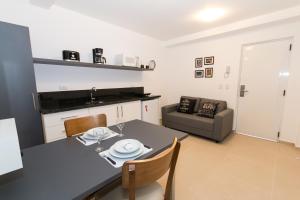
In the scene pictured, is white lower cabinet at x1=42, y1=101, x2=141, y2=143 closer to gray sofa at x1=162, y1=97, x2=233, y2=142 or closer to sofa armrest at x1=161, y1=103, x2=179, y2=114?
sofa armrest at x1=161, y1=103, x2=179, y2=114

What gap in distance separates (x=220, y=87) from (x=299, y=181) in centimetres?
221

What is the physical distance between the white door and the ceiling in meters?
0.75

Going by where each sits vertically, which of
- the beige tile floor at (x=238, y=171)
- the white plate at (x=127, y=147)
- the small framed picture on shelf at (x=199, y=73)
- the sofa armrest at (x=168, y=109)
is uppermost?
the small framed picture on shelf at (x=199, y=73)

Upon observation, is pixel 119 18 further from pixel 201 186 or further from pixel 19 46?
pixel 201 186

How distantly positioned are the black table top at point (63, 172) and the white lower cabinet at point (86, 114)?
1051 millimetres

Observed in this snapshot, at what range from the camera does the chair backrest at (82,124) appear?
1470 millimetres

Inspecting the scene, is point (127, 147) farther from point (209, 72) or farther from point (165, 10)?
point (209, 72)

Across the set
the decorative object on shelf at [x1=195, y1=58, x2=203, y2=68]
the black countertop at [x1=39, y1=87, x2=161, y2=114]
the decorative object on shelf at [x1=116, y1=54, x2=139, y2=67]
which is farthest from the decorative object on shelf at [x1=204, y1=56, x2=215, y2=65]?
the decorative object on shelf at [x1=116, y1=54, x2=139, y2=67]

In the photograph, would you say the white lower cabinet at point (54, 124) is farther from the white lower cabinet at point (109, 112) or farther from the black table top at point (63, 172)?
the black table top at point (63, 172)

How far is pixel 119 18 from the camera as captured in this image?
2.93 metres

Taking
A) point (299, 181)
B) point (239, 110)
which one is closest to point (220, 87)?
point (239, 110)

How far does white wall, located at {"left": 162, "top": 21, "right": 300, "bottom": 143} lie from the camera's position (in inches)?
110

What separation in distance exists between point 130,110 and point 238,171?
2069 mm

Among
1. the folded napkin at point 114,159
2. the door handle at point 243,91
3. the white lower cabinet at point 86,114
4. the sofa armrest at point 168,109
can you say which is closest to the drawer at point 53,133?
the white lower cabinet at point 86,114
